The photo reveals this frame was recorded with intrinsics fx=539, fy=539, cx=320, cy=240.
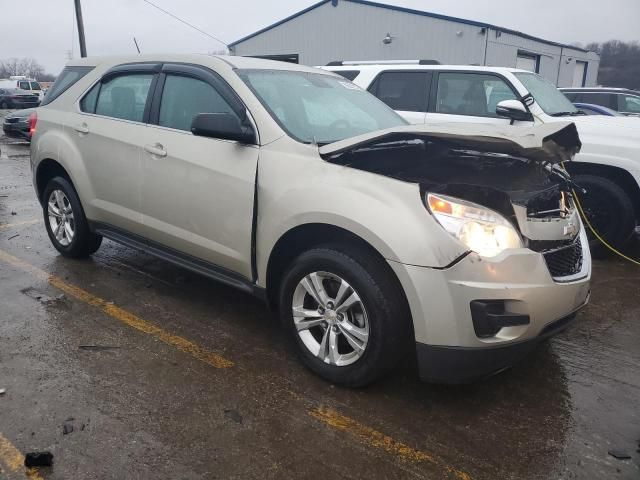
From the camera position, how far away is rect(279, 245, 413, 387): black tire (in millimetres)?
2721

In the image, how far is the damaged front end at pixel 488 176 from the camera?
2.63 m

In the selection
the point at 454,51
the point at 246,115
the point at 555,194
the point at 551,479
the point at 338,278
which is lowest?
the point at 551,479

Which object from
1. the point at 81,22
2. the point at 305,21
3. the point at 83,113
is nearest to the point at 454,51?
the point at 305,21

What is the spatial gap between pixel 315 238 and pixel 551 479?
168 cm

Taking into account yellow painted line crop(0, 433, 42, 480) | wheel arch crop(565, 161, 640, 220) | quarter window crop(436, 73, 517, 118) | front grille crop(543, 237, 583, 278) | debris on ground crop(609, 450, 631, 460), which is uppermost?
quarter window crop(436, 73, 517, 118)

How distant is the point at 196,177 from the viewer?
3.56 m

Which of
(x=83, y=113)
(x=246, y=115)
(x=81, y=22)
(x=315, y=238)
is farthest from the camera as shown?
(x=81, y=22)

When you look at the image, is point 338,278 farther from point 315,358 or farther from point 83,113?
point 83,113

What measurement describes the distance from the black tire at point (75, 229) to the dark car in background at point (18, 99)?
3115 centimetres

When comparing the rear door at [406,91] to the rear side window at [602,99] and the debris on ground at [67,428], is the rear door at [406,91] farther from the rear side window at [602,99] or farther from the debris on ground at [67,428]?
the rear side window at [602,99]

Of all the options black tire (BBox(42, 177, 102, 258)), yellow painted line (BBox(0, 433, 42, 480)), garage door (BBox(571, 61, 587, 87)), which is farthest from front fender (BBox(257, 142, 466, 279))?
garage door (BBox(571, 61, 587, 87))

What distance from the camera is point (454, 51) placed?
795 inches

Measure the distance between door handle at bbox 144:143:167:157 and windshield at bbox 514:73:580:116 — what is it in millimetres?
4395

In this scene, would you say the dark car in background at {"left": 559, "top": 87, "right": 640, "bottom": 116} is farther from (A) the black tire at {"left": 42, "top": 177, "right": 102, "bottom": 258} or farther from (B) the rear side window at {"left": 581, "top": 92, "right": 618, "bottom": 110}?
(A) the black tire at {"left": 42, "top": 177, "right": 102, "bottom": 258}
